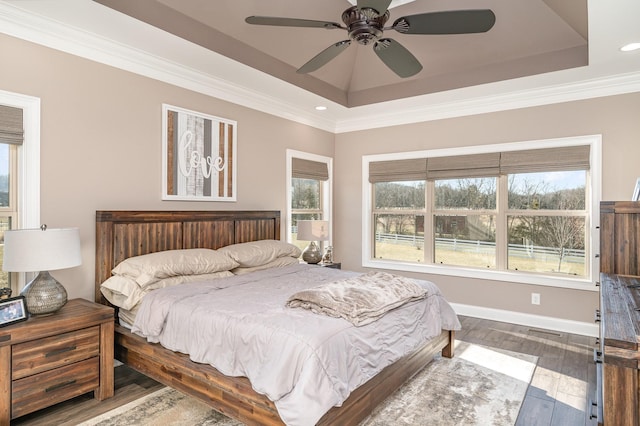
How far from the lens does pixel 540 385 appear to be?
2.91 meters

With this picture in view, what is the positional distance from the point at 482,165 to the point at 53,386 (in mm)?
4600

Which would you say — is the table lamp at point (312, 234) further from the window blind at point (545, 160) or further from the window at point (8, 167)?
the window at point (8, 167)

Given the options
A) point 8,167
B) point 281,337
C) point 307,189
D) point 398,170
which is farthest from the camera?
point 307,189

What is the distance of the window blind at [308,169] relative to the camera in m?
5.13

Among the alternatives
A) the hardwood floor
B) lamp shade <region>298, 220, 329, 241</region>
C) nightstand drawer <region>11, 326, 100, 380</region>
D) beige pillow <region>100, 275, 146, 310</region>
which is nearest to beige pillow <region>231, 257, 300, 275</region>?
lamp shade <region>298, 220, 329, 241</region>

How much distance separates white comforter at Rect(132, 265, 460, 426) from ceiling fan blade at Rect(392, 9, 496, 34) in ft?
6.17

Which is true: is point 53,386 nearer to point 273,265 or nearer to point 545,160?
point 273,265

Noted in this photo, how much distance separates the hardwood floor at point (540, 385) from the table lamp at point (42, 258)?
2.25 ft

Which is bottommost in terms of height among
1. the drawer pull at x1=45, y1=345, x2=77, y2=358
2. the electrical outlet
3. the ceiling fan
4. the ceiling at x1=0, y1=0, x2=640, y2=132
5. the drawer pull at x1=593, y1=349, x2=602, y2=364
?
the electrical outlet

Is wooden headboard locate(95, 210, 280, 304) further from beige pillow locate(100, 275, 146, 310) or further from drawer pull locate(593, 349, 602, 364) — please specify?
drawer pull locate(593, 349, 602, 364)

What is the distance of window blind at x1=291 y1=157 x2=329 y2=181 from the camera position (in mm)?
5129

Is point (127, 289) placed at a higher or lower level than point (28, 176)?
lower

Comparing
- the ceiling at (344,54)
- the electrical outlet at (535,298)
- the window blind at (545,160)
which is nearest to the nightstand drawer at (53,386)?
the ceiling at (344,54)

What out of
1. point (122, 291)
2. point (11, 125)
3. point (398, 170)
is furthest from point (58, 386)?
point (398, 170)
